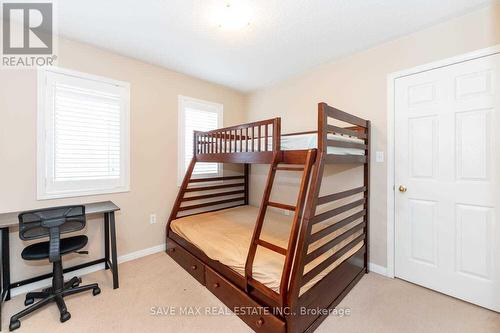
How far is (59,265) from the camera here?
1.93 m

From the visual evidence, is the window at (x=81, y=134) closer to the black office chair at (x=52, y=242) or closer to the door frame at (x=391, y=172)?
the black office chair at (x=52, y=242)

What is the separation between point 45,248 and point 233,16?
260 cm

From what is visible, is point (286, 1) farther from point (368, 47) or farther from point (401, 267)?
point (401, 267)

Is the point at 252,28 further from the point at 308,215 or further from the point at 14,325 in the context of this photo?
the point at 14,325

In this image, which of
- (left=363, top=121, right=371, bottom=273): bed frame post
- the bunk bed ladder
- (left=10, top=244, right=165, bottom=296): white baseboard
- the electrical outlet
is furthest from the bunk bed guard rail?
(left=10, top=244, right=165, bottom=296): white baseboard

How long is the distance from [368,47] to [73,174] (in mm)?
3550

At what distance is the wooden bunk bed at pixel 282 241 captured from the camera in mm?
1532

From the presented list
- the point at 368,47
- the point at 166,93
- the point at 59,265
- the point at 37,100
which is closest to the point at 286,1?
the point at 368,47

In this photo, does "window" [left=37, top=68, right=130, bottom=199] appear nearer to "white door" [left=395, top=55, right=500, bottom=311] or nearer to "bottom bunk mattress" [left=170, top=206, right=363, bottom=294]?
"bottom bunk mattress" [left=170, top=206, right=363, bottom=294]

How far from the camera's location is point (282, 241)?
224cm

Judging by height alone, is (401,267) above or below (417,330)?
above

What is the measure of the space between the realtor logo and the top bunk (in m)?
1.83

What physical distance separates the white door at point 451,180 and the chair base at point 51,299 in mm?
3109

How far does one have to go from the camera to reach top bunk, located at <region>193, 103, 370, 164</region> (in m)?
1.68
